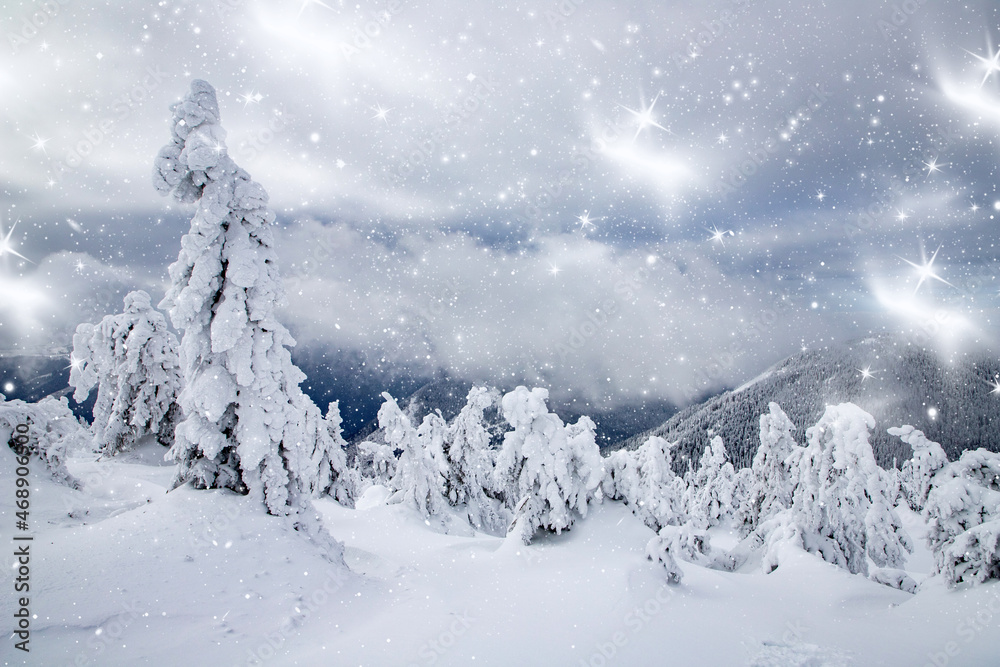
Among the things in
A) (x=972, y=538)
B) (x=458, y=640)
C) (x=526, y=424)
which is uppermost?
(x=526, y=424)

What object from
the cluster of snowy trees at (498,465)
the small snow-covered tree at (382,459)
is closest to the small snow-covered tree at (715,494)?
the cluster of snowy trees at (498,465)

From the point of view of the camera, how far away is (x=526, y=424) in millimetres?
16688

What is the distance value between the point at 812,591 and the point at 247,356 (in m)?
20.1

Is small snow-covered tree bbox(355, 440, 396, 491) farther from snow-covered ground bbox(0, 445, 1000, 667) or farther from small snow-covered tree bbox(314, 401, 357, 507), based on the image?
snow-covered ground bbox(0, 445, 1000, 667)

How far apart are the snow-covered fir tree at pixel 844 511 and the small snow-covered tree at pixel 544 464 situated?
11.6 meters

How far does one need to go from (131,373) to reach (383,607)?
2146 centimetres

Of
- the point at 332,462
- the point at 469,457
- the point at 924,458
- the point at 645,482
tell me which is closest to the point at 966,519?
the point at 924,458

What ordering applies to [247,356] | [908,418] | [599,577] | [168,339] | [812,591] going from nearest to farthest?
[247,356] → [599,577] → [812,591] → [168,339] → [908,418]

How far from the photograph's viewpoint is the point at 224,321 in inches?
407

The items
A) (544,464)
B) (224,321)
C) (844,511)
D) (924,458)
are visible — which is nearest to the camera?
(224,321)

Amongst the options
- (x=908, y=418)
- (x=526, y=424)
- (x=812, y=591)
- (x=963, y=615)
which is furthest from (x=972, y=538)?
(x=908, y=418)

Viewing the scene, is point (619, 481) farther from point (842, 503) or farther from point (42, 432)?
point (42, 432)


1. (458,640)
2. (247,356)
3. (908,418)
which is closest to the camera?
(458,640)

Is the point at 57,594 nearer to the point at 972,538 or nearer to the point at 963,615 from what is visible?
the point at 963,615
